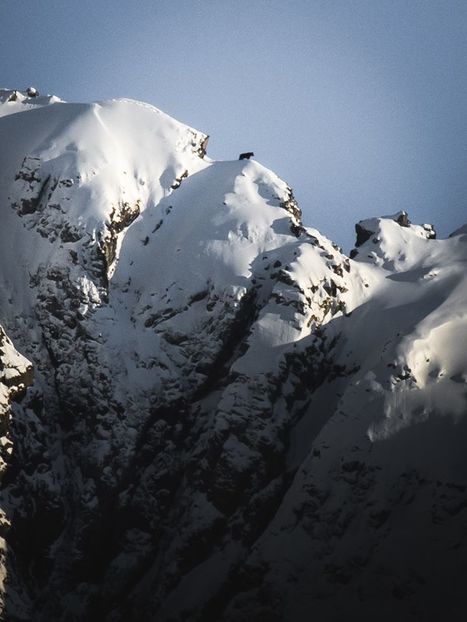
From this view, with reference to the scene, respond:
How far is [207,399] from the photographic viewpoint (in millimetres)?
94625

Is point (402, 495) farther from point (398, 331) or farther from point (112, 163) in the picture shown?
point (112, 163)

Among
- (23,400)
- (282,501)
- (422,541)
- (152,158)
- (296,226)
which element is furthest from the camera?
(152,158)

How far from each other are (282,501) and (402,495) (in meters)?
14.1

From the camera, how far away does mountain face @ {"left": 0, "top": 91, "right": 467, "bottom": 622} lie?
77312 mm

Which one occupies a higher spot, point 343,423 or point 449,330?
point 449,330

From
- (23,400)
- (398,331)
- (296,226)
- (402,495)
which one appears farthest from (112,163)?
(402,495)

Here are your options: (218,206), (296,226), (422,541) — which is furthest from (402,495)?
(218,206)

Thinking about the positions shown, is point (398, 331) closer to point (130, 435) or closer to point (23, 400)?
point (130, 435)

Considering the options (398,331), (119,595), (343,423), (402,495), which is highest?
(398,331)

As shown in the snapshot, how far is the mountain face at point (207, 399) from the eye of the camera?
254 feet

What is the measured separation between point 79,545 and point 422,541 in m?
40.2

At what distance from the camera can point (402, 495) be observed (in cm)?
7794

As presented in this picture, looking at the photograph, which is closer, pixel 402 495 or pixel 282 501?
pixel 402 495

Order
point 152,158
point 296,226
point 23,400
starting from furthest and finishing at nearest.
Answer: point 152,158, point 296,226, point 23,400
